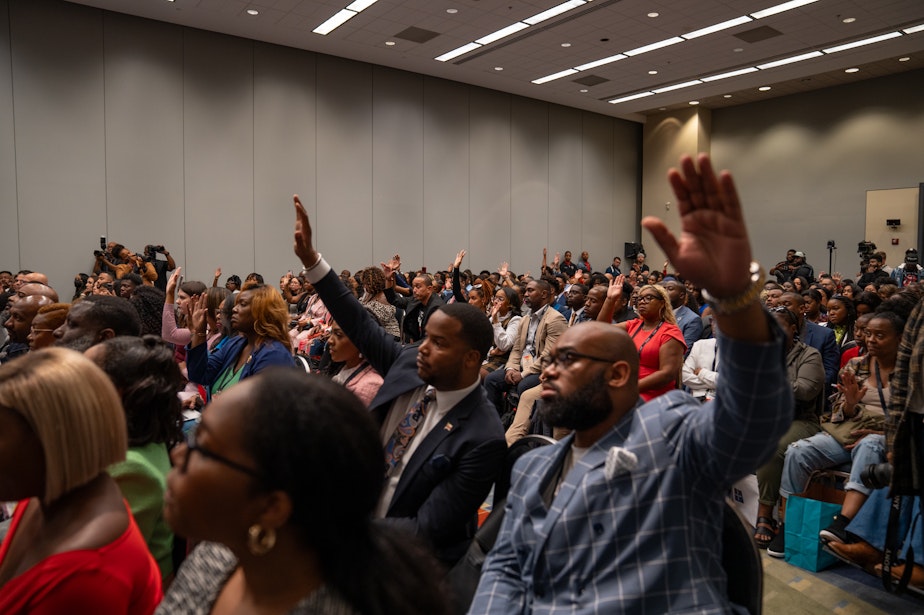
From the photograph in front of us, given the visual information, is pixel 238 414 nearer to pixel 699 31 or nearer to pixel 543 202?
pixel 699 31

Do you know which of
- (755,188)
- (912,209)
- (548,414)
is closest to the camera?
(548,414)

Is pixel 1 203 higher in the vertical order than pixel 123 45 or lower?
lower

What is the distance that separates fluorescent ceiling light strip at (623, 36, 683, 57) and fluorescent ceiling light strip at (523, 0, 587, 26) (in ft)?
8.81

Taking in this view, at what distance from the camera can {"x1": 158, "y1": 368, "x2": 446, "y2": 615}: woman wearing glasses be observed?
102cm

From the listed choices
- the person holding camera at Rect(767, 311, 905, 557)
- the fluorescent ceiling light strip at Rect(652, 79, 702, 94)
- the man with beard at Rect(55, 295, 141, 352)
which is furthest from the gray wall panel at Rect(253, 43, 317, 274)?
the person holding camera at Rect(767, 311, 905, 557)

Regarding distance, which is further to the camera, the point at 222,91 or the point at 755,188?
the point at 755,188

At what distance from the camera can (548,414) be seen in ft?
6.58

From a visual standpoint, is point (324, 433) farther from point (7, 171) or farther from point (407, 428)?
point (7, 171)

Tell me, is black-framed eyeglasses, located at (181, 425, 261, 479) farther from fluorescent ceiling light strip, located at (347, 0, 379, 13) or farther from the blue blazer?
fluorescent ceiling light strip, located at (347, 0, 379, 13)

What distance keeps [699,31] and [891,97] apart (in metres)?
6.75

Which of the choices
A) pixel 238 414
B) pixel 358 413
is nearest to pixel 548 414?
pixel 358 413

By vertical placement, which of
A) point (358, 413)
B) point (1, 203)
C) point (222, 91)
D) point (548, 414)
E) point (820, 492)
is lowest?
point (820, 492)

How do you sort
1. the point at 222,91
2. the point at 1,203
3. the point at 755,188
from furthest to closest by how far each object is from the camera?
the point at 755,188, the point at 222,91, the point at 1,203

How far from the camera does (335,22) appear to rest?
11797mm
